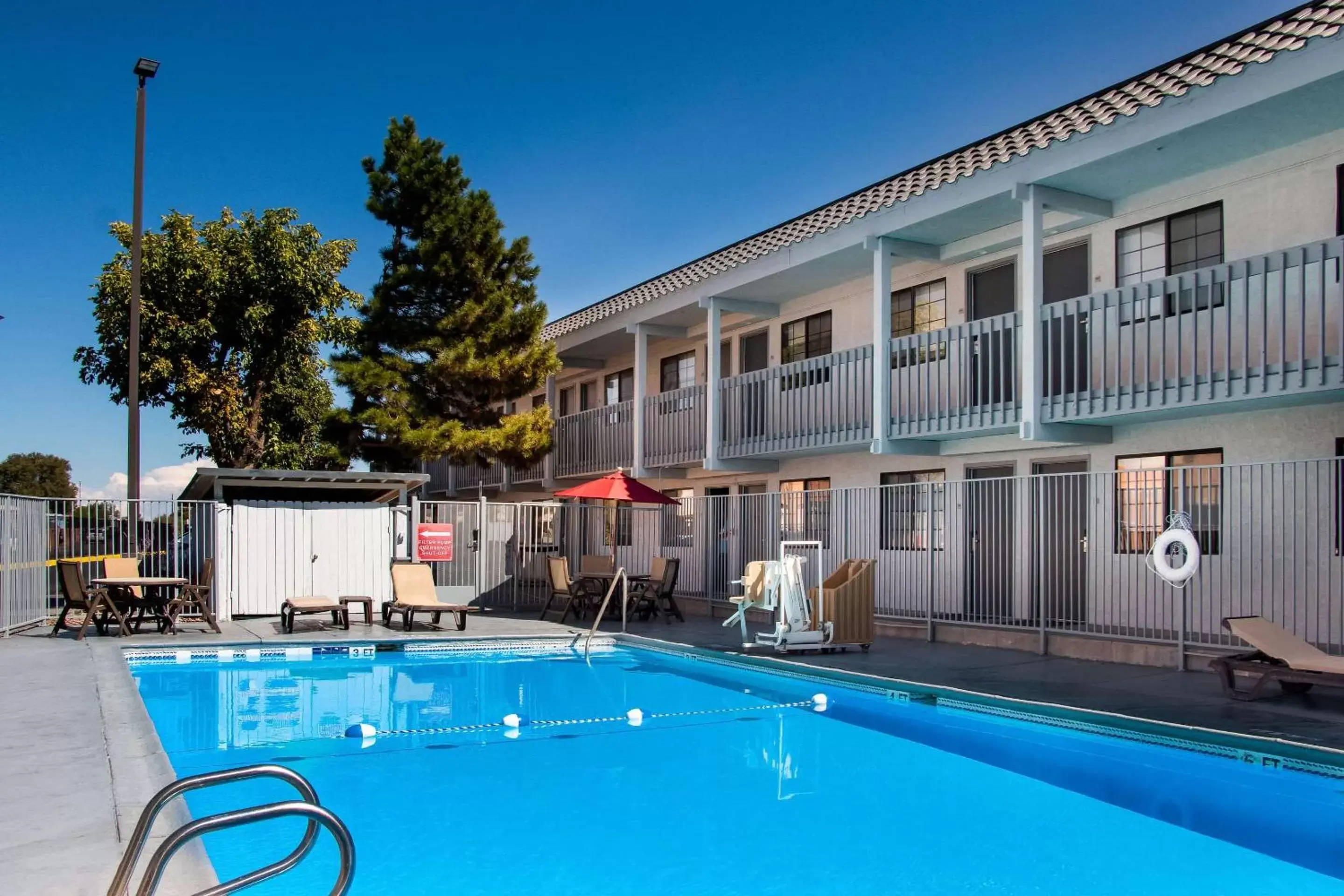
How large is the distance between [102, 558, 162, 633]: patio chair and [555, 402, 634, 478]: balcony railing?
31.6 feet

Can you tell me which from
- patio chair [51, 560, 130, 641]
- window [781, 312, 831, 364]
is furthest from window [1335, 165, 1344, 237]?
patio chair [51, 560, 130, 641]

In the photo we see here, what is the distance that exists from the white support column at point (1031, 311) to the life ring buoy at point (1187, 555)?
9.65ft

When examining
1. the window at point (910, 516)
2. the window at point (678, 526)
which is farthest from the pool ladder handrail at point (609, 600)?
the window at point (910, 516)

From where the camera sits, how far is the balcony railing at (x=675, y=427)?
20.0 meters

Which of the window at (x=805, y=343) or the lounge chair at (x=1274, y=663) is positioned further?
the window at (x=805, y=343)

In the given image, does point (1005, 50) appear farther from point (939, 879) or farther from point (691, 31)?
point (939, 879)

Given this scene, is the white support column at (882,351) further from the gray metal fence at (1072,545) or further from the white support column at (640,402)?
the white support column at (640,402)

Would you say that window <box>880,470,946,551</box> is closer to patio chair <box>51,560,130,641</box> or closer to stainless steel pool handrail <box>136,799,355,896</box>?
patio chair <box>51,560,130,641</box>

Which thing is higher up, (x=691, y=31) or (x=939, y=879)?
(x=691, y=31)

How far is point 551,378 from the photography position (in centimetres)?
2788

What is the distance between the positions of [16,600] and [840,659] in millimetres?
10872

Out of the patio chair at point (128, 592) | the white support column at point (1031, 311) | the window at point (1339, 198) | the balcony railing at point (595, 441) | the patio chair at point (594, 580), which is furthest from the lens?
the balcony railing at point (595, 441)

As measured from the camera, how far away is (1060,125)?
12844 millimetres

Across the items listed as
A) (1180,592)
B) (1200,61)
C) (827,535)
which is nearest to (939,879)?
(1180,592)
